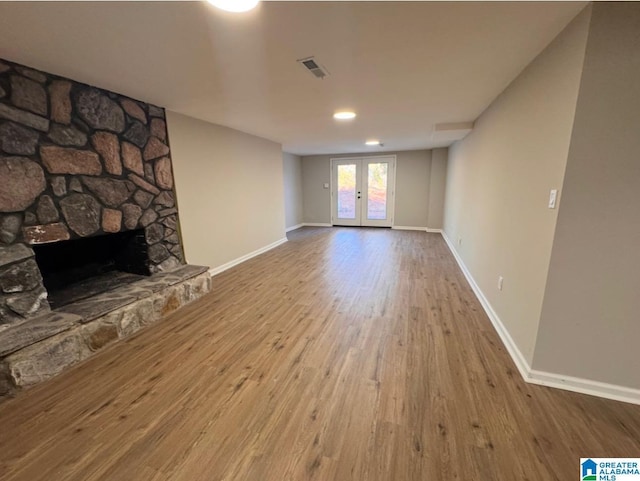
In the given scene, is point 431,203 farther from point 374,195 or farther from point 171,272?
point 171,272

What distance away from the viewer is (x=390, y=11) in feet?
4.44

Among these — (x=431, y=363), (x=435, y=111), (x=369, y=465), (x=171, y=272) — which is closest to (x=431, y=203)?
(x=435, y=111)

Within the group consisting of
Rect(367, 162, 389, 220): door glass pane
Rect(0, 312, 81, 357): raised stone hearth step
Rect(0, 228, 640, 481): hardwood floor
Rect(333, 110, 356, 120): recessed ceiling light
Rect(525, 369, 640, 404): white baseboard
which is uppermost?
Rect(333, 110, 356, 120): recessed ceiling light

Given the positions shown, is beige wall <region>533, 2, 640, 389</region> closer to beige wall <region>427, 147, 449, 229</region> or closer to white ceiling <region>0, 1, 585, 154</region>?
white ceiling <region>0, 1, 585, 154</region>

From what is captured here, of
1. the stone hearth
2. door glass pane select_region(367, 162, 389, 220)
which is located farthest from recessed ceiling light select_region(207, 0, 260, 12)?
door glass pane select_region(367, 162, 389, 220)

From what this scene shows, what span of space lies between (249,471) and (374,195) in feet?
23.4

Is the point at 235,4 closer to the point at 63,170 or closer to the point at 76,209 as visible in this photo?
the point at 63,170

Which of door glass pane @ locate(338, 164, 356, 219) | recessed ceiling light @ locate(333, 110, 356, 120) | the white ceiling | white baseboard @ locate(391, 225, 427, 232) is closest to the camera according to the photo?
the white ceiling

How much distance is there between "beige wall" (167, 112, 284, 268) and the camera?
3.45 meters

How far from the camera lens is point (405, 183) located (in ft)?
24.0

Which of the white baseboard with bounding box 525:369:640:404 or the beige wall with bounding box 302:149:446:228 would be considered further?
the beige wall with bounding box 302:149:446:228

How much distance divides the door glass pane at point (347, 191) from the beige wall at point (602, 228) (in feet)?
21.2

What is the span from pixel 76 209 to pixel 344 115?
294 centimetres

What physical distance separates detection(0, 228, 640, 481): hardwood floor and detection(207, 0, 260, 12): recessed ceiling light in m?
2.15
